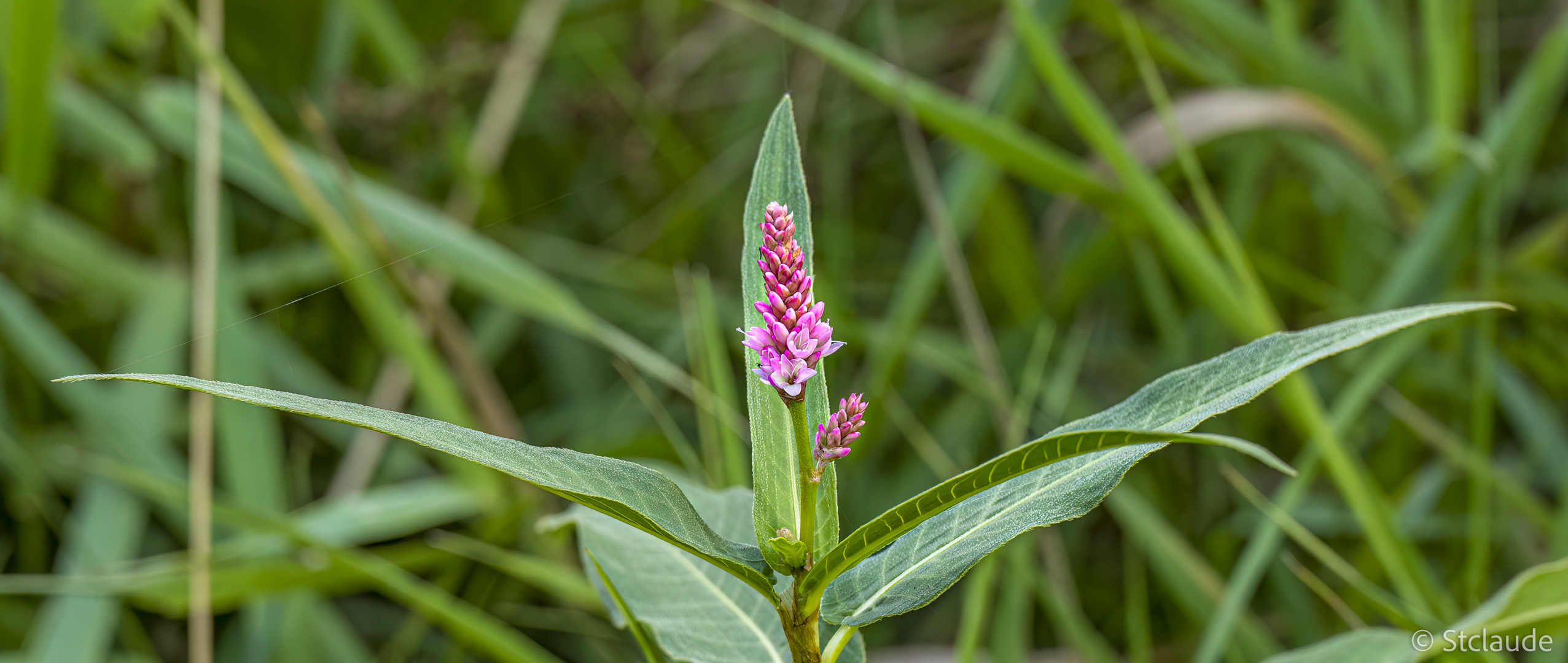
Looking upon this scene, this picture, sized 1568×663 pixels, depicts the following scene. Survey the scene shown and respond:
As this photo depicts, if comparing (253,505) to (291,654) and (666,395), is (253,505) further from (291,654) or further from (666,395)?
(666,395)

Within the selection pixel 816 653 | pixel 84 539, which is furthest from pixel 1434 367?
pixel 84 539

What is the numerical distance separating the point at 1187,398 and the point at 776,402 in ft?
0.52

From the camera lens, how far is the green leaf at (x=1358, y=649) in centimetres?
51

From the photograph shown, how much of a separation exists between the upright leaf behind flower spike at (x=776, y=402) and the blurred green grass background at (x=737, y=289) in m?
0.31

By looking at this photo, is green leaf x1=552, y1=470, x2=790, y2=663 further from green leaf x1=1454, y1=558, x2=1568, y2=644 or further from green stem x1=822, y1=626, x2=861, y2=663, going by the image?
green leaf x1=1454, y1=558, x2=1568, y2=644

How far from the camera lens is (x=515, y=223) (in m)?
1.60

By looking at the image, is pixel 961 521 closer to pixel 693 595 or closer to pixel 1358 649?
pixel 693 595

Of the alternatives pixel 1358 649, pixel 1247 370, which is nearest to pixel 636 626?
pixel 1247 370

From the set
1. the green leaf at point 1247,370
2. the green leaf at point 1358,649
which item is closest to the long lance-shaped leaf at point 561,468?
the green leaf at point 1247,370

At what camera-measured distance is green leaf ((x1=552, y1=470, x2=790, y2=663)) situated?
1.41 ft

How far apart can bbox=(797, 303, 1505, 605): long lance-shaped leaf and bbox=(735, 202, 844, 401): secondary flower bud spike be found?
0.06 meters

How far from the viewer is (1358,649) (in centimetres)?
52

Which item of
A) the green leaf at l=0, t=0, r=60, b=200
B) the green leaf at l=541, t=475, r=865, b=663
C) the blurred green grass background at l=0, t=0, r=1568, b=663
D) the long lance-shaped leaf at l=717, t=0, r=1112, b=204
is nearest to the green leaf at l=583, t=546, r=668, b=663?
the green leaf at l=541, t=475, r=865, b=663

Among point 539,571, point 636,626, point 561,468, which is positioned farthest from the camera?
point 539,571
